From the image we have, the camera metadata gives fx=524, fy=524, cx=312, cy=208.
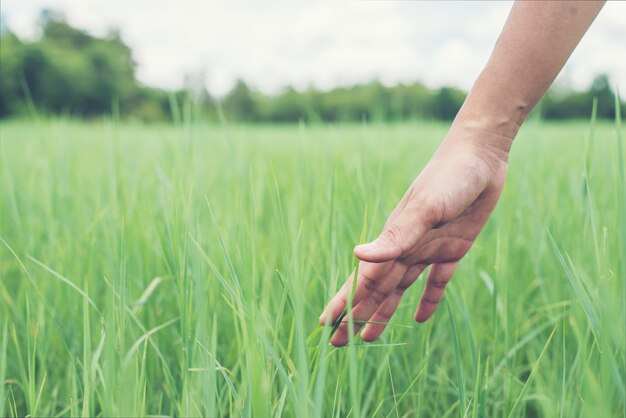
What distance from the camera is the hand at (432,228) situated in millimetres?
727

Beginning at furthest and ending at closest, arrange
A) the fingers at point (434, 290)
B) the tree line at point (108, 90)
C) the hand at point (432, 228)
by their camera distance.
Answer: the tree line at point (108, 90) < the fingers at point (434, 290) < the hand at point (432, 228)

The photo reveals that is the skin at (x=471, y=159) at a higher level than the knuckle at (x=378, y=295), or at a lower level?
higher

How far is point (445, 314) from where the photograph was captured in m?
1.09

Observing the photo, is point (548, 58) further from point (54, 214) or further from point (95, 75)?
point (95, 75)

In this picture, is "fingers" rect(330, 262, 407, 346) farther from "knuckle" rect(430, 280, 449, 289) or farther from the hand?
"knuckle" rect(430, 280, 449, 289)

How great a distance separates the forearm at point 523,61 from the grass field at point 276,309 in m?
0.13

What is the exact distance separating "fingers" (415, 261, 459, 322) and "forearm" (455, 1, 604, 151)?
0.23 metres

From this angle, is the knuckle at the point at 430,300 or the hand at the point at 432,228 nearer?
the hand at the point at 432,228

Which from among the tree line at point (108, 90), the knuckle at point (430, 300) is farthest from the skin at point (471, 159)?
the tree line at point (108, 90)

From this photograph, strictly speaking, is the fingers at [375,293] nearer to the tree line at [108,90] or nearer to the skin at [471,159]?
the skin at [471,159]

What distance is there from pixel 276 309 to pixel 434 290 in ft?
0.88

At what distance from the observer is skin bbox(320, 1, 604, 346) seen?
2.45ft

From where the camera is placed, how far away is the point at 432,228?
31.4 inches

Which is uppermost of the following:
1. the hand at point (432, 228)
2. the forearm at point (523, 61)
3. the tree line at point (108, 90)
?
the tree line at point (108, 90)
